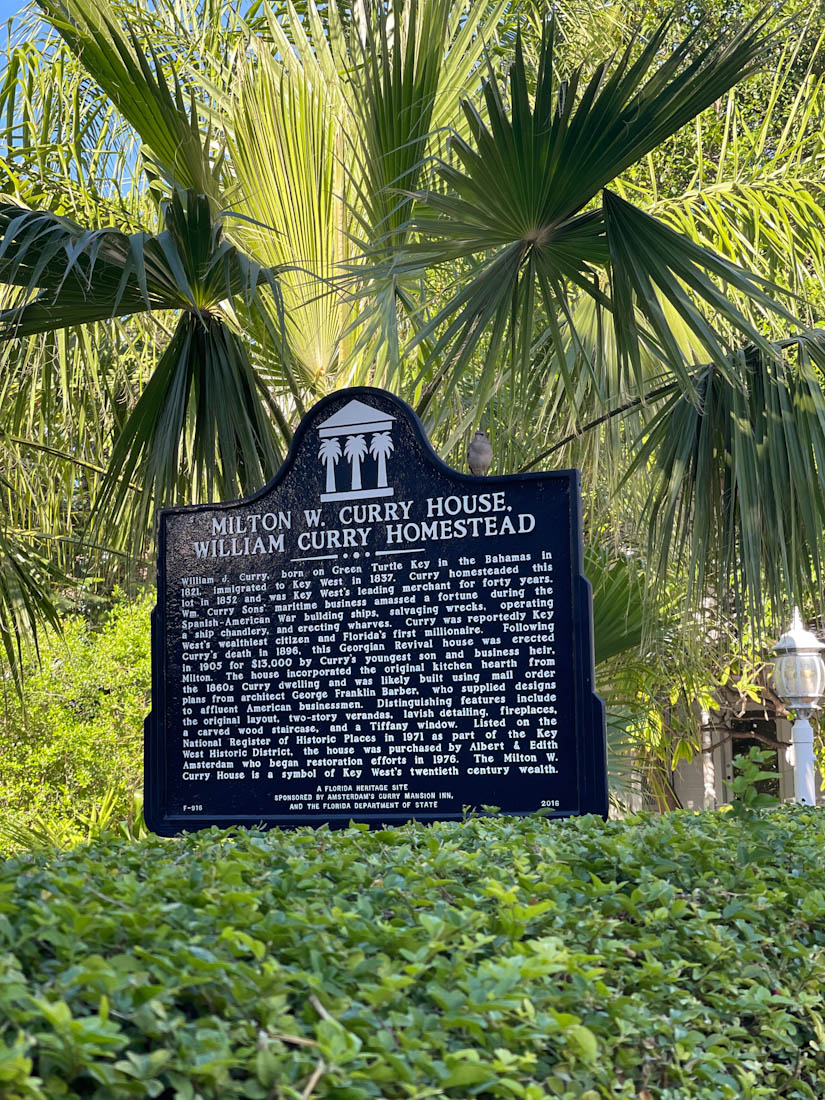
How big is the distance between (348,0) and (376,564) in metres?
7.49

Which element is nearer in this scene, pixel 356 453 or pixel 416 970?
pixel 416 970

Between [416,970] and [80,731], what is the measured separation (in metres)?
9.84

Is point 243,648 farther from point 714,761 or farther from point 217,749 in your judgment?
point 714,761

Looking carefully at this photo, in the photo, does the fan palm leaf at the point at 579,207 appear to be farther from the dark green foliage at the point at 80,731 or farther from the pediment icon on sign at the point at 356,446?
the dark green foliage at the point at 80,731

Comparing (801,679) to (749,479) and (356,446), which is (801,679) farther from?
(356,446)

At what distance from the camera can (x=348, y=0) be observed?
11.2m

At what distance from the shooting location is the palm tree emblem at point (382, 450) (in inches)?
228

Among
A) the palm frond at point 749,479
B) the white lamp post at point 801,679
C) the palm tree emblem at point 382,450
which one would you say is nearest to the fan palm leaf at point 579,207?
the palm tree emblem at point 382,450

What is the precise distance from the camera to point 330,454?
5.95m

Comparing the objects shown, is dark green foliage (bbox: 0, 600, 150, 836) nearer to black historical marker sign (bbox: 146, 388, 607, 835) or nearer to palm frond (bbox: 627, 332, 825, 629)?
black historical marker sign (bbox: 146, 388, 607, 835)

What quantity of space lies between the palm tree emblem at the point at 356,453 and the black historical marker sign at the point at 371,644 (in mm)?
13

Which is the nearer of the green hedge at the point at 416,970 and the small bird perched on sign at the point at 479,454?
the green hedge at the point at 416,970

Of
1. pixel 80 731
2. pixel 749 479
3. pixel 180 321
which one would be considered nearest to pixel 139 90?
pixel 180 321

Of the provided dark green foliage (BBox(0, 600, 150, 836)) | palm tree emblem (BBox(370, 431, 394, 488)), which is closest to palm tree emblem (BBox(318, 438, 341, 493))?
palm tree emblem (BBox(370, 431, 394, 488))
